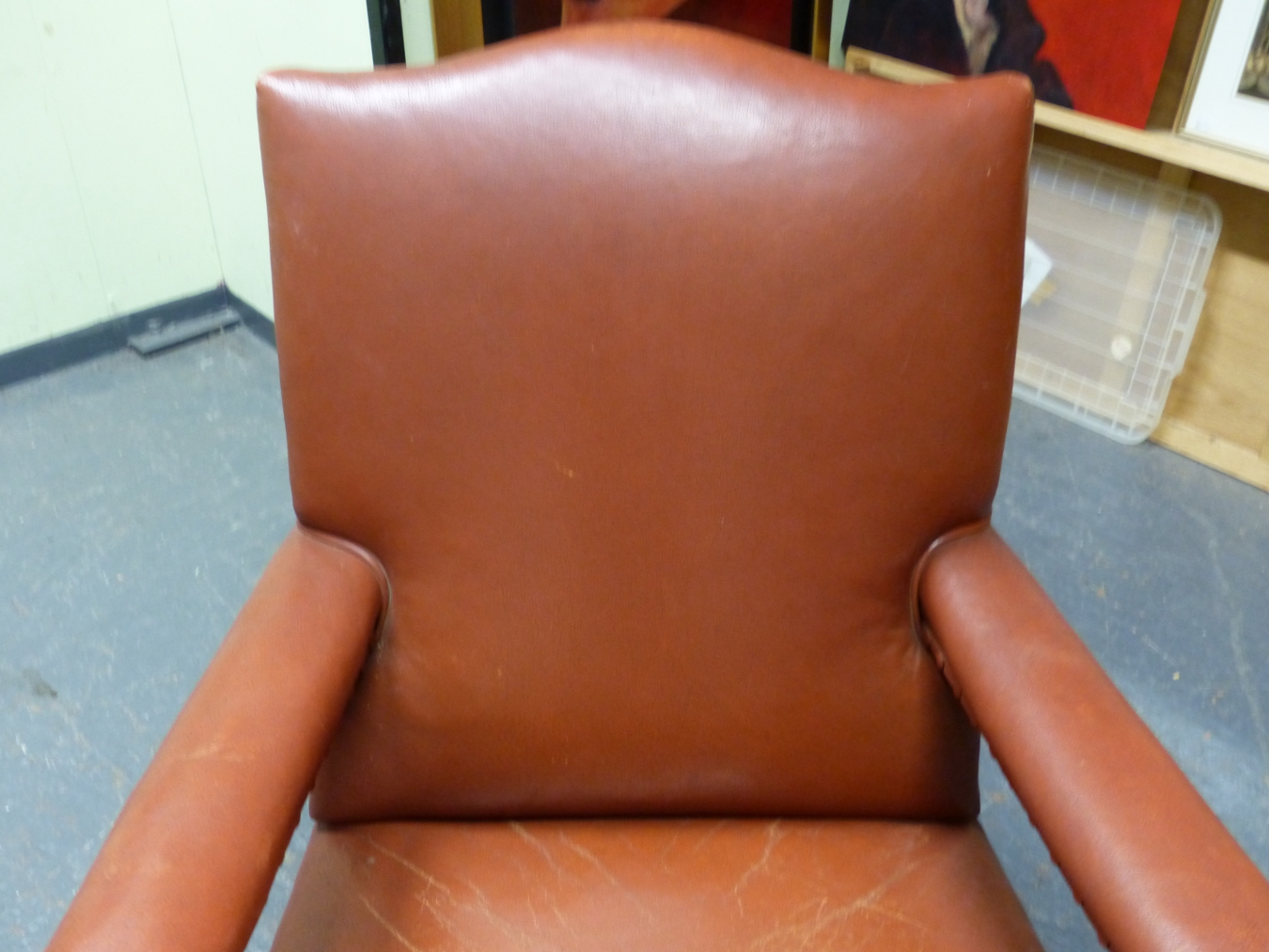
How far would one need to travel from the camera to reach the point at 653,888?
0.74 metres

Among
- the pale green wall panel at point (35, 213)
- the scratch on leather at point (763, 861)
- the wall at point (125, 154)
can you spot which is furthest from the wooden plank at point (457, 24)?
the scratch on leather at point (763, 861)

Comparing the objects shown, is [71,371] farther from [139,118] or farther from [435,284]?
[435,284]

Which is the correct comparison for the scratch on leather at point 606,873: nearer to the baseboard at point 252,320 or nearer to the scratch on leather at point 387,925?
the scratch on leather at point 387,925

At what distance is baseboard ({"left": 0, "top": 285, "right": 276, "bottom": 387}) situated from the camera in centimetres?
204

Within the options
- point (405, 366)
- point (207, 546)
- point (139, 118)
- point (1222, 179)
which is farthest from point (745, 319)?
point (139, 118)

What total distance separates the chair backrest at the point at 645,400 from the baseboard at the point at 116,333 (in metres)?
1.47

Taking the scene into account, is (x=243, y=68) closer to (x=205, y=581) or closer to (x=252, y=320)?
(x=252, y=320)

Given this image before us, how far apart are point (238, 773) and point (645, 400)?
335mm

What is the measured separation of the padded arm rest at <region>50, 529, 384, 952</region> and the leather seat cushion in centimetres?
14

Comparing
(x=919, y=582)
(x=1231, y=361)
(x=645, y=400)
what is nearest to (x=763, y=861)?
(x=919, y=582)

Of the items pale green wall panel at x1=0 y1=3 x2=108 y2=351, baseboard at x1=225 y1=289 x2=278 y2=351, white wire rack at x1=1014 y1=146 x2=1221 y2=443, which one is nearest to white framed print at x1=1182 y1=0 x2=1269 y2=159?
white wire rack at x1=1014 y1=146 x2=1221 y2=443

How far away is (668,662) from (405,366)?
274 mm

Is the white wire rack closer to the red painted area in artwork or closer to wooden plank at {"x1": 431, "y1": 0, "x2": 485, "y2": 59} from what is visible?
the red painted area in artwork

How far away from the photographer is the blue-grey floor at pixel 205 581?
1253 mm
